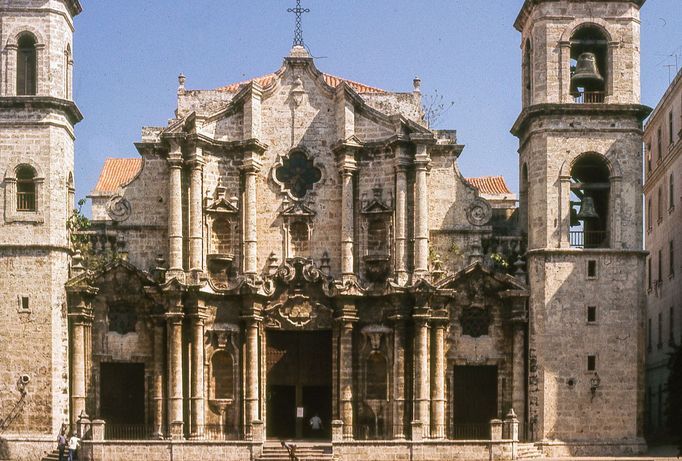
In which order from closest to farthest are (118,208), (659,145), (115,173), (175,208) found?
(175,208) < (118,208) < (659,145) < (115,173)

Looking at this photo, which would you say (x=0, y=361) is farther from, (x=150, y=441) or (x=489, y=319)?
(x=489, y=319)

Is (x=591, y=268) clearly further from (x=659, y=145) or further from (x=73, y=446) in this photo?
(x=73, y=446)

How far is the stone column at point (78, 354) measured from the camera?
39.7m

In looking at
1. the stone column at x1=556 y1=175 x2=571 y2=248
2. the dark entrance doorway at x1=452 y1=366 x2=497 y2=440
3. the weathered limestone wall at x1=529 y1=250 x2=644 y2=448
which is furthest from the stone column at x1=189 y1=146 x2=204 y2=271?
the stone column at x1=556 y1=175 x2=571 y2=248

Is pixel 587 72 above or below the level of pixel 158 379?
above

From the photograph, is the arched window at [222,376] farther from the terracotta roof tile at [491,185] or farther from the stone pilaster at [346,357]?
the terracotta roof tile at [491,185]

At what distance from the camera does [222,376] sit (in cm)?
4084

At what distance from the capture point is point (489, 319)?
4066 centimetres

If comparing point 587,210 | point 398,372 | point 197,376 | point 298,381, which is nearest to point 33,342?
point 197,376

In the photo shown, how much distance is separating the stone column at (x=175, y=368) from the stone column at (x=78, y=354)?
2.88 meters

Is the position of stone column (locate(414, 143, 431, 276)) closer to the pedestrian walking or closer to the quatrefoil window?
the quatrefoil window

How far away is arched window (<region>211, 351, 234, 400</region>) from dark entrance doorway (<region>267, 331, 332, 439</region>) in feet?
4.57

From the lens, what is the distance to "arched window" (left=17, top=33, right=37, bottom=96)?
40562mm

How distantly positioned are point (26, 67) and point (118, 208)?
5.81m
